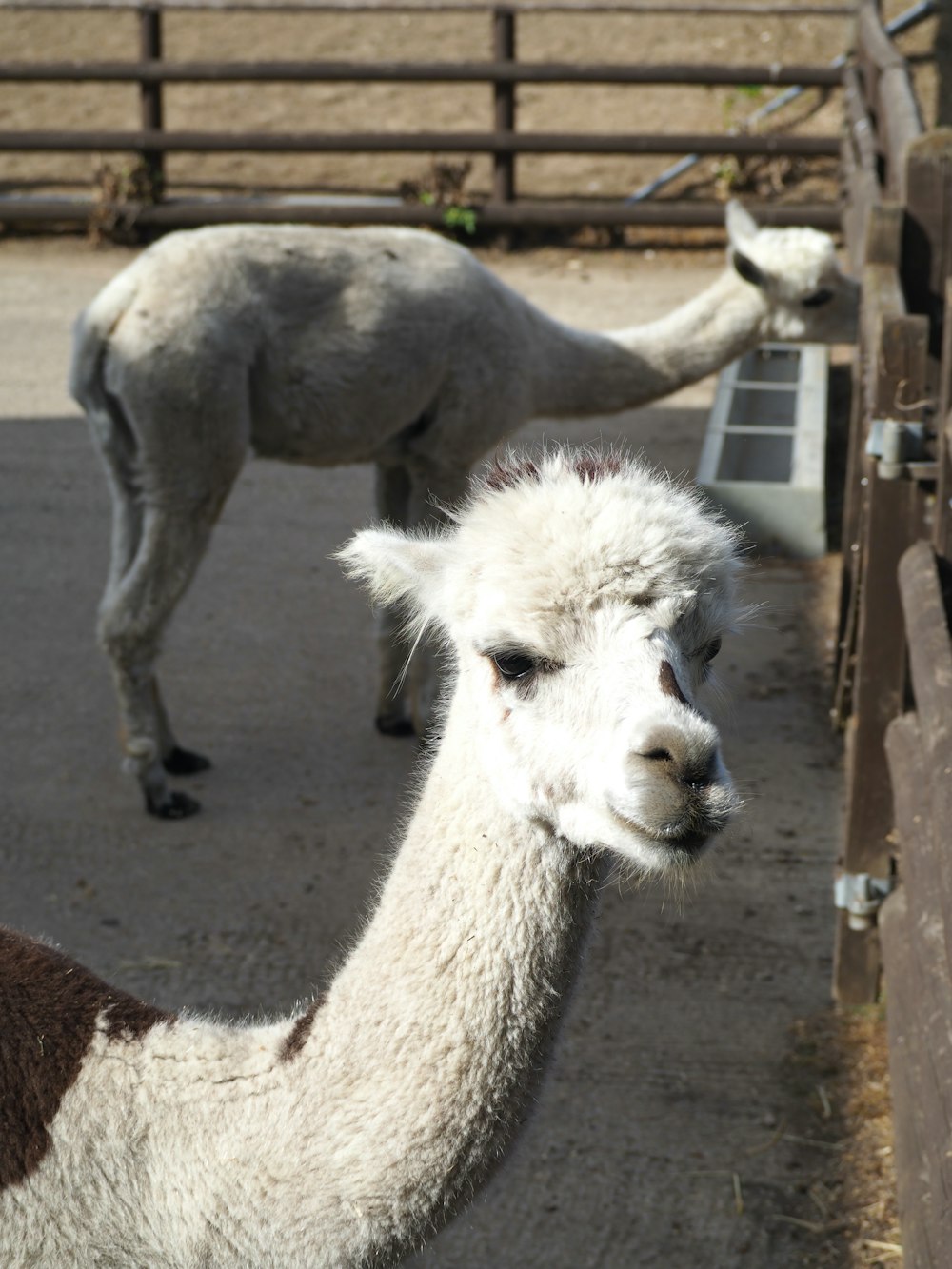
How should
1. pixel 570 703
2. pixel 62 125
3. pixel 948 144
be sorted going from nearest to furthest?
pixel 570 703
pixel 948 144
pixel 62 125

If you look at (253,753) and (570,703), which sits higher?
(570,703)

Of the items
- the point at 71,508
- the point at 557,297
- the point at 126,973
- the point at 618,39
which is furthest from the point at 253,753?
the point at 618,39

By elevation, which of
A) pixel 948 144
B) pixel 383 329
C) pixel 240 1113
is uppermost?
pixel 948 144

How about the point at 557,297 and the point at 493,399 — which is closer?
the point at 493,399

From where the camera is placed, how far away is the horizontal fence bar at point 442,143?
12008 millimetres

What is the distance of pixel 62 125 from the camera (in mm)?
13820

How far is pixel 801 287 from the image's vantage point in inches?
229

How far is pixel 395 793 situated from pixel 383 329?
1.70m

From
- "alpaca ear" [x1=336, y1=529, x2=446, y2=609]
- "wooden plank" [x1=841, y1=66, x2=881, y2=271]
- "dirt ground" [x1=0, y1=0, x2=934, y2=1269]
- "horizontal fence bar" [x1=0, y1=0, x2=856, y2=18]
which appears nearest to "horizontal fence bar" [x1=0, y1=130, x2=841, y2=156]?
"wooden plank" [x1=841, y1=66, x2=881, y2=271]

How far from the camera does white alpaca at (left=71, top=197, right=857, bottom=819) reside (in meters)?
4.62

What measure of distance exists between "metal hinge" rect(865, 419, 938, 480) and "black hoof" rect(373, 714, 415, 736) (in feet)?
7.73

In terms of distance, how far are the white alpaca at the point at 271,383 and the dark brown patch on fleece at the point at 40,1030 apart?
2.61m

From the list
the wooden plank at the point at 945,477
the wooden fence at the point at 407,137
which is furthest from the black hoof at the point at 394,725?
the wooden fence at the point at 407,137

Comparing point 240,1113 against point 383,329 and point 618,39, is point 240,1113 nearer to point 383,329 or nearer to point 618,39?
point 383,329
